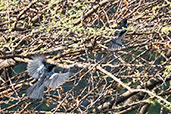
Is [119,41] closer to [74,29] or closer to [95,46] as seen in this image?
[95,46]

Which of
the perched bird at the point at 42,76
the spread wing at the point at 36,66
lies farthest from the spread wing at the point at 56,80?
the spread wing at the point at 36,66

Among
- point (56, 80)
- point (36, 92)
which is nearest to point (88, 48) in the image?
point (56, 80)

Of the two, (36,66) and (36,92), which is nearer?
(36,92)

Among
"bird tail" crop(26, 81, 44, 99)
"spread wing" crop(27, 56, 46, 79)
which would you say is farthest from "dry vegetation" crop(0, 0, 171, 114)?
"bird tail" crop(26, 81, 44, 99)

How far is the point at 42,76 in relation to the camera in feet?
8.88

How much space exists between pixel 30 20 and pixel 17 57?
0.63 m

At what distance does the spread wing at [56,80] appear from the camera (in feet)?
8.18

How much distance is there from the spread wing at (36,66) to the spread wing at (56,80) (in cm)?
15

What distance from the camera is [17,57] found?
3123mm

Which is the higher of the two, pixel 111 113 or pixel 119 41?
pixel 119 41

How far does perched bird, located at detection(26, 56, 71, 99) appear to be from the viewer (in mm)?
2541

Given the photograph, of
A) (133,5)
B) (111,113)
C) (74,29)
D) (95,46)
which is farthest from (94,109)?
(133,5)

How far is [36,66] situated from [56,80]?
1.11 feet

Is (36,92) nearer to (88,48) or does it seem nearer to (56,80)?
(56,80)
